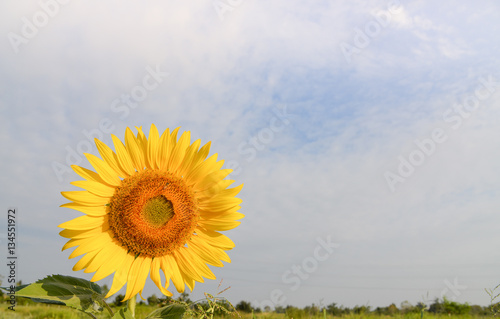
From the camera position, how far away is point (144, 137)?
5.05 m

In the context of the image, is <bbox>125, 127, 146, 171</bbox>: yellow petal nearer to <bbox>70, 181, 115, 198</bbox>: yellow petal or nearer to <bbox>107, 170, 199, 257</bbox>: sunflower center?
<bbox>107, 170, 199, 257</bbox>: sunflower center

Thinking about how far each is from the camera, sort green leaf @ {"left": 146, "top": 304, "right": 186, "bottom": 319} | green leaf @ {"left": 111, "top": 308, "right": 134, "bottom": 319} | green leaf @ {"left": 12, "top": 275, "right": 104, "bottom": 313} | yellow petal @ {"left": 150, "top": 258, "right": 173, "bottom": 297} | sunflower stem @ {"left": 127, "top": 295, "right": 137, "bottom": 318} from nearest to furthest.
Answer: green leaf @ {"left": 111, "top": 308, "right": 134, "bottom": 319} → green leaf @ {"left": 12, "top": 275, "right": 104, "bottom": 313} → green leaf @ {"left": 146, "top": 304, "right": 186, "bottom": 319} → sunflower stem @ {"left": 127, "top": 295, "right": 137, "bottom": 318} → yellow petal @ {"left": 150, "top": 258, "right": 173, "bottom": 297}

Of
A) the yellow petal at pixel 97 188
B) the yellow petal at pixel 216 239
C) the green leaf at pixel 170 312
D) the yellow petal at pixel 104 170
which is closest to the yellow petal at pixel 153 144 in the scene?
the yellow petal at pixel 104 170

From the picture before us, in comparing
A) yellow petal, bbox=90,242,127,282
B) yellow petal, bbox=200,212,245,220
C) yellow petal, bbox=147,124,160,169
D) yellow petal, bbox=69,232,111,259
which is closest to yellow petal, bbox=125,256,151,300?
yellow petal, bbox=90,242,127,282

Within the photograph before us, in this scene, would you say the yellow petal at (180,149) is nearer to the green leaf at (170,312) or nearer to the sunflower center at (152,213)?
the sunflower center at (152,213)

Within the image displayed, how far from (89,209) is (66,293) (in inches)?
38.2

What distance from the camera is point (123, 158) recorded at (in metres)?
5.05

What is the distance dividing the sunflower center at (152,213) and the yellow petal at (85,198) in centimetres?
11

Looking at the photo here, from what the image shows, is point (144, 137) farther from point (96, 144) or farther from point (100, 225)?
point (100, 225)

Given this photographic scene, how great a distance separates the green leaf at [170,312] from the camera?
453cm

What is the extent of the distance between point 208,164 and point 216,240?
0.98 metres

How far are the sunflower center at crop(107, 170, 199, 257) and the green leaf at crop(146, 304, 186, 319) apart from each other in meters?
0.73

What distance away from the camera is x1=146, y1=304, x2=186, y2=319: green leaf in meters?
4.53

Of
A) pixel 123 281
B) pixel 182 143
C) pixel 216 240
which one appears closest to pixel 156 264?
pixel 123 281
